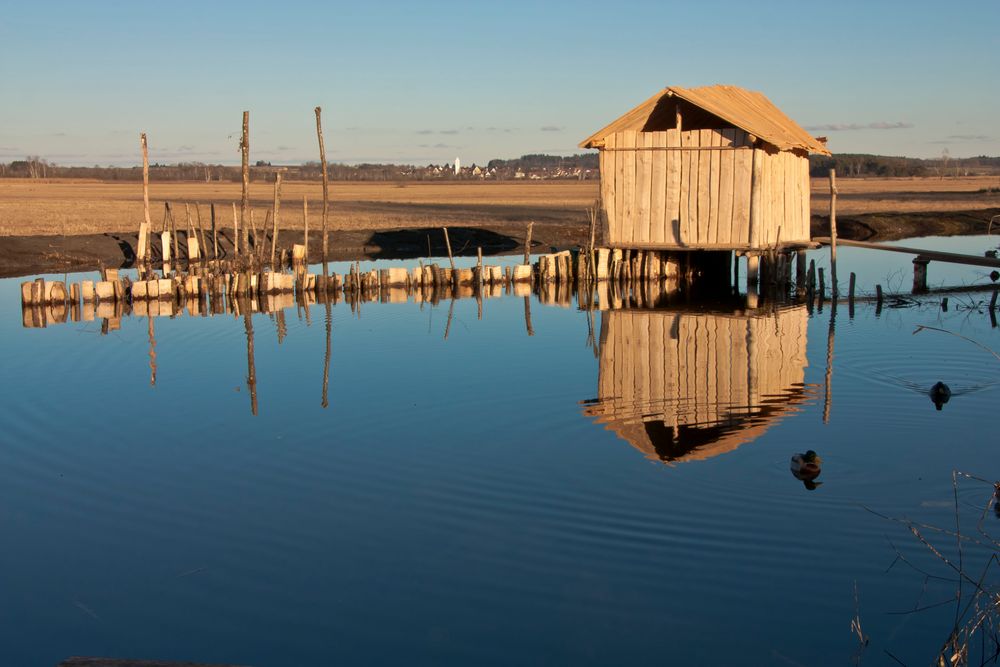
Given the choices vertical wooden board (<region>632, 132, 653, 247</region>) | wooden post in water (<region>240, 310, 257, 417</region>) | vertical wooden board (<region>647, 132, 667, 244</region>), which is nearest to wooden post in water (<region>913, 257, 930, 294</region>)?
vertical wooden board (<region>647, 132, 667, 244</region>)

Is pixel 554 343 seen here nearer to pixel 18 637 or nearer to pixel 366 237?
pixel 18 637

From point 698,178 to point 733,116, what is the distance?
5.33 feet

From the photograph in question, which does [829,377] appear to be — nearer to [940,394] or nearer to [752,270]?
[940,394]

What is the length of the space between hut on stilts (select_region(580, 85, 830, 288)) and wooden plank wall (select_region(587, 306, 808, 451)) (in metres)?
3.88

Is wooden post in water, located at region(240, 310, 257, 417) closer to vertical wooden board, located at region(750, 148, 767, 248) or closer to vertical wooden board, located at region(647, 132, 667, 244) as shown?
vertical wooden board, located at region(647, 132, 667, 244)

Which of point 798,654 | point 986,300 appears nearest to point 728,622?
point 798,654

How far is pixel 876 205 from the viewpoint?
212 feet

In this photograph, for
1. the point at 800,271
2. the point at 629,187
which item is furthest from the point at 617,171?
the point at 800,271

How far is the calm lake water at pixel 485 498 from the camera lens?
813cm

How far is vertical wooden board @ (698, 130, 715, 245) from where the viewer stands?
26578 mm

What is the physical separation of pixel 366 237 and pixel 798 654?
35293mm

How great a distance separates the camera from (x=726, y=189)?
86.9 ft

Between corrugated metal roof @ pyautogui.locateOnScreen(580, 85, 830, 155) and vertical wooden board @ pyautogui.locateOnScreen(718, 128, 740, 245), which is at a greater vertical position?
corrugated metal roof @ pyautogui.locateOnScreen(580, 85, 830, 155)

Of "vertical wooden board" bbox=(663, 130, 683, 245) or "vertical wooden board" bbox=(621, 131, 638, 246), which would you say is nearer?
"vertical wooden board" bbox=(663, 130, 683, 245)
